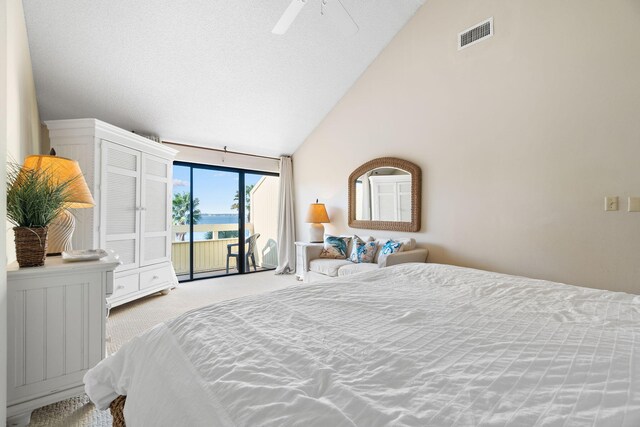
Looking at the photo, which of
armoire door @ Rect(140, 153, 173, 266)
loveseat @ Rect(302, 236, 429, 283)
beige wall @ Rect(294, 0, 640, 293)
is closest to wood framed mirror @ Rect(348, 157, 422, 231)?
beige wall @ Rect(294, 0, 640, 293)

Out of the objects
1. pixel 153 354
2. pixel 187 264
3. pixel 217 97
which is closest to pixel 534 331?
pixel 153 354

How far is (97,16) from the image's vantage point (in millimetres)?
2641

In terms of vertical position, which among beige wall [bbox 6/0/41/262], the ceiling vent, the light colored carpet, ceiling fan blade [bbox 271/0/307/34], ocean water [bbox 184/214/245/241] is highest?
the ceiling vent

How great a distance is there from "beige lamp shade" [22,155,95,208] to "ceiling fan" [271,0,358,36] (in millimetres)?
1743

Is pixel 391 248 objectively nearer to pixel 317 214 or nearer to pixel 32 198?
pixel 317 214

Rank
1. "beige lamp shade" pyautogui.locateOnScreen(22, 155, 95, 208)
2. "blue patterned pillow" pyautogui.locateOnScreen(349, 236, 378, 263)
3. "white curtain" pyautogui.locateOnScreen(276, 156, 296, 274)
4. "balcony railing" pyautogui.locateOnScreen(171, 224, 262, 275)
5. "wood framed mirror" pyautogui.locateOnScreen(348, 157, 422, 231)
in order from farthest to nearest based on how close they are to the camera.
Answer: "white curtain" pyautogui.locateOnScreen(276, 156, 296, 274)
"balcony railing" pyautogui.locateOnScreen(171, 224, 262, 275)
"blue patterned pillow" pyautogui.locateOnScreen(349, 236, 378, 263)
"wood framed mirror" pyautogui.locateOnScreen(348, 157, 422, 231)
"beige lamp shade" pyautogui.locateOnScreen(22, 155, 95, 208)

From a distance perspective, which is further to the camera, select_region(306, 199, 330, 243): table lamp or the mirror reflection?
select_region(306, 199, 330, 243): table lamp

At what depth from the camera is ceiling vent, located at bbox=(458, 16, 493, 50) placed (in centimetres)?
293

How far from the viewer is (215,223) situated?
523 cm

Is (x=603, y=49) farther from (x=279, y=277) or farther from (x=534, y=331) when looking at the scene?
(x=279, y=277)

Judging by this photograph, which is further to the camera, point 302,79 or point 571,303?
point 302,79

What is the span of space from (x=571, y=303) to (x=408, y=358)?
106 cm

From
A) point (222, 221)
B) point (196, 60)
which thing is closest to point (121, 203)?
point (196, 60)

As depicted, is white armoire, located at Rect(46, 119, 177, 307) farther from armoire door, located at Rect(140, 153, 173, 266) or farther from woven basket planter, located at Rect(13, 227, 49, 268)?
woven basket planter, located at Rect(13, 227, 49, 268)
